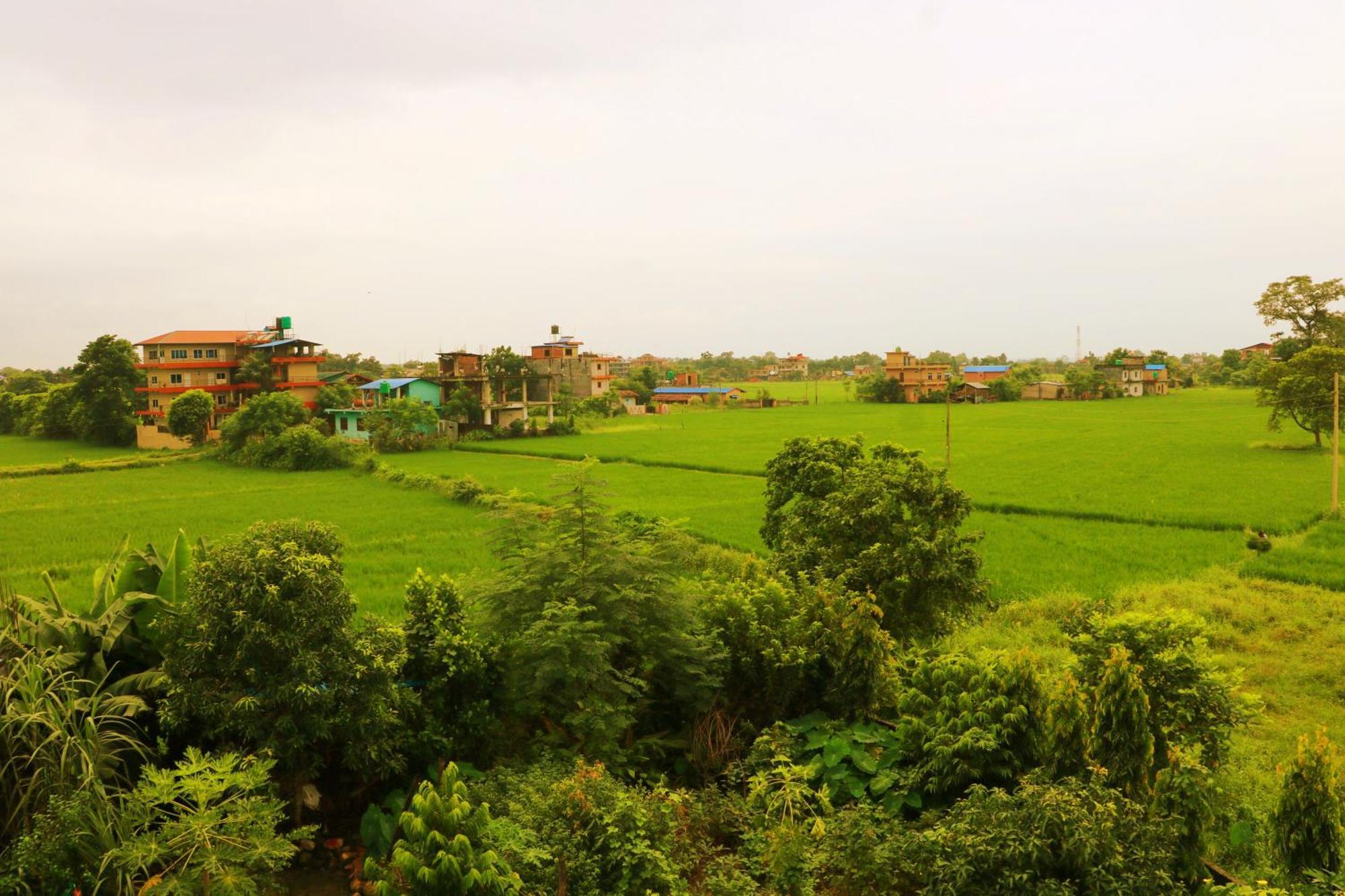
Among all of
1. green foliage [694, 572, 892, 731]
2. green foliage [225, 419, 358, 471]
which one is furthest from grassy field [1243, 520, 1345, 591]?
green foliage [225, 419, 358, 471]

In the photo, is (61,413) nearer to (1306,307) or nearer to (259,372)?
(259,372)

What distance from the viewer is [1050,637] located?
10.4 m

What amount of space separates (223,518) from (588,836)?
18.2 metres

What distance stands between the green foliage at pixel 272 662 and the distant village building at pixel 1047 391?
73.9 metres

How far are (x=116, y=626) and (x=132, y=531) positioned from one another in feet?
48.5

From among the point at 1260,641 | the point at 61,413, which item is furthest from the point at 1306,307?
the point at 61,413

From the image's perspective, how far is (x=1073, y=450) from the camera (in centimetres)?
3189

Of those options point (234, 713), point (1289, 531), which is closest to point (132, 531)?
point (234, 713)

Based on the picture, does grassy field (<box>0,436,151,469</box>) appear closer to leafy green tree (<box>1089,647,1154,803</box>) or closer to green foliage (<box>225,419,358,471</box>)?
green foliage (<box>225,419,358,471</box>)

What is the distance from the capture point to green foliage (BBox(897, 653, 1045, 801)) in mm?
5312

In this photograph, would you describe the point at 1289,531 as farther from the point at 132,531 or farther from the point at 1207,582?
the point at 132,531

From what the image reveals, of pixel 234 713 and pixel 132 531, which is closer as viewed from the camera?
pixel 234 713

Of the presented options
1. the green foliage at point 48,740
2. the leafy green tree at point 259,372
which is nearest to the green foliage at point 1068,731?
the green foliage at point 48,740

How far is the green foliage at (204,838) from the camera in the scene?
12.9 ft
